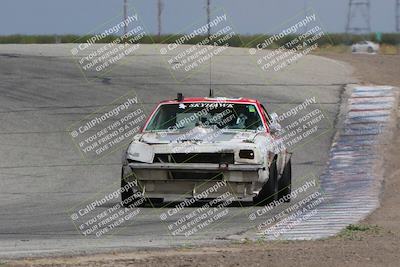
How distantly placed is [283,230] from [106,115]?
1265 centimetres

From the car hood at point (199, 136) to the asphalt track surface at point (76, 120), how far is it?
87cm

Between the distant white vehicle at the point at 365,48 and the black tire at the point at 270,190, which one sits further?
the distant white vehicle at the point at 365,48

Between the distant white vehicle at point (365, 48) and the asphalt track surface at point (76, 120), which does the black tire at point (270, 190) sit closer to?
the asphalt track surface at point (76, 120)

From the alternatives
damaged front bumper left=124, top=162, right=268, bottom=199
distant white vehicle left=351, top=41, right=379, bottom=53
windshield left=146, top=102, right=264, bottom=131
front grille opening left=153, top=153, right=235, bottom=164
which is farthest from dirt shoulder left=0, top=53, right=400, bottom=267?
distant white vehicle left=351, top=41, right=379, bottom=53

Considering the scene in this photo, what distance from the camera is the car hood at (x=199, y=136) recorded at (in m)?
12.9

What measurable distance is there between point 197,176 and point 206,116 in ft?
4.64

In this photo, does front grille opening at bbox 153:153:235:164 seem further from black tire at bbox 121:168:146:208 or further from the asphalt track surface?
the asphalt track surface

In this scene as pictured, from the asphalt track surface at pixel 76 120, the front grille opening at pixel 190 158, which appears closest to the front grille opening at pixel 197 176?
the front grille opening at pixel 190 158

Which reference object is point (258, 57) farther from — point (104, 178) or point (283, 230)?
point (283, 230)

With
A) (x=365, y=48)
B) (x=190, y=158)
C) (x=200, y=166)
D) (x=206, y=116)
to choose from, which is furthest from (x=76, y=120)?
(x=365, y=48)

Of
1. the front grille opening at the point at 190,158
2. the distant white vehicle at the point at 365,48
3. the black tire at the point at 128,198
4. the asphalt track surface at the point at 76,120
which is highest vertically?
the front grille opening at the point at 190,158

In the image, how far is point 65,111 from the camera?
23469 mm

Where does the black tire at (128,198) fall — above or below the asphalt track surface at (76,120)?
above

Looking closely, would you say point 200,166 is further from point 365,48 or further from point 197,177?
point 365,48
